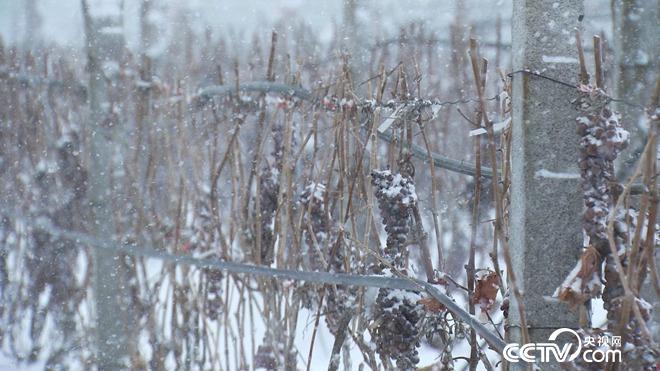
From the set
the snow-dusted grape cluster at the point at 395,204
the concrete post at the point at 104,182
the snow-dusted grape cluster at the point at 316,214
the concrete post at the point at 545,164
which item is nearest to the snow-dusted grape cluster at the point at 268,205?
the snow-dusted grape cluster at the point at 316,214

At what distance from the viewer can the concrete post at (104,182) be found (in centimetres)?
154

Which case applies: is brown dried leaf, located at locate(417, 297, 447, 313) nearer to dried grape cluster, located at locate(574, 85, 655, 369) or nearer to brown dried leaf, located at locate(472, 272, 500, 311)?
brown dried leaf, located at locate(472, 272, 500, 311)

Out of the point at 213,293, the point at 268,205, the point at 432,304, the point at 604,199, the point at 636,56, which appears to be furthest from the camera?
the point at 213,293

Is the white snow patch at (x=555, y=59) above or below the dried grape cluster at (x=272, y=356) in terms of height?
above

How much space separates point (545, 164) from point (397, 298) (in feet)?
0.98

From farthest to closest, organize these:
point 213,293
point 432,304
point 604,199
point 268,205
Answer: point 213,293 → point 268,205 → point 432,304 → point 604,199

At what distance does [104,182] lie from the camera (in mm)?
1577

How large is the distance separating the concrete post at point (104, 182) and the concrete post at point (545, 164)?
104cm

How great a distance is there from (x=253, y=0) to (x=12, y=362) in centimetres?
224

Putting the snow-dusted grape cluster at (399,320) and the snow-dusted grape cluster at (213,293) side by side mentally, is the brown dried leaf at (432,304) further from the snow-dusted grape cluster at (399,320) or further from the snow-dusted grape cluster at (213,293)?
the snow-dusted grape cluster at (213,293)

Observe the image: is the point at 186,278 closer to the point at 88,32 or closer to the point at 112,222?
the point at 112,222

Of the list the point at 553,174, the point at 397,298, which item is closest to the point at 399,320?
the point at 397,298

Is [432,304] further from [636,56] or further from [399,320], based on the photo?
[636,56]

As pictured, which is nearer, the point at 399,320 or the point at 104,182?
the point at 399,320
